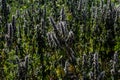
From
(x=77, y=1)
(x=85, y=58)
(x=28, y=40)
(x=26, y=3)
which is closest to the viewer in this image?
(x=85, y=58)

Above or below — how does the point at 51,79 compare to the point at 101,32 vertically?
below

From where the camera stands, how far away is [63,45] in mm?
50312

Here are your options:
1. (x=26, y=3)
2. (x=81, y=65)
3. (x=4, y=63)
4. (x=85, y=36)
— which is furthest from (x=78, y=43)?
(x=26, y=3)

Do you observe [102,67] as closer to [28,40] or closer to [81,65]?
[81,65]

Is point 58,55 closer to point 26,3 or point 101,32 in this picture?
point 101,32

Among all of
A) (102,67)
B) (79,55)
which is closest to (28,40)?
(79,55)

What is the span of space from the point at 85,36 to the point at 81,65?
9.59 metres

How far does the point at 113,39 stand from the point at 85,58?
36.6 feet

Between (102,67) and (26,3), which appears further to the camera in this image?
(26,3)

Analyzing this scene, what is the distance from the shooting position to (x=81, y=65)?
174ft

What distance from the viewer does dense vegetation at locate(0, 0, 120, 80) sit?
49.7m

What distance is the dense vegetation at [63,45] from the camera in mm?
49656

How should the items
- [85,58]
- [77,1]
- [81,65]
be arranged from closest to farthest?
[85,58]
[81,65]
[77,1]

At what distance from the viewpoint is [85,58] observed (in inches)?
1945
